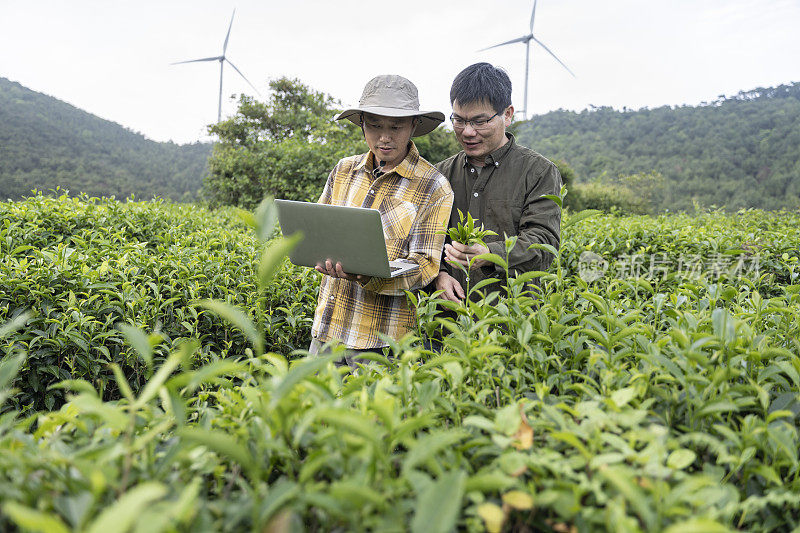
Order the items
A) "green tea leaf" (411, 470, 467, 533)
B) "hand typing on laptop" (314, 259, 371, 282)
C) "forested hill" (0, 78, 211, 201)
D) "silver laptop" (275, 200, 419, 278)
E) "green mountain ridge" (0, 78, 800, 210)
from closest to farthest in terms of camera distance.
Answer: "green tea leaf" (411, 470, 467, 533), "silver laptop" (275, 200, 419, 278), "hand typing on laptop" (314, 259, 371, 282), "forested hill" (0, 78, 211, 201), "green mountain ridge" (0, 78, 800, 210)

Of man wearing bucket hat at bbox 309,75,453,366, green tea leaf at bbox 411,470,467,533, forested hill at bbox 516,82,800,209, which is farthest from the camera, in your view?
forested hill at bbox 516,82,800,209

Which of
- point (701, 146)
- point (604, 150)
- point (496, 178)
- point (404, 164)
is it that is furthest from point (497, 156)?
point (701, 146)

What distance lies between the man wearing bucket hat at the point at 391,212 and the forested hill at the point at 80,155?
16310 mm

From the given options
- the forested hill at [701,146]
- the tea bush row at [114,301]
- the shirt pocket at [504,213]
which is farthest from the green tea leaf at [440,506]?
the forested hill at [701,146]

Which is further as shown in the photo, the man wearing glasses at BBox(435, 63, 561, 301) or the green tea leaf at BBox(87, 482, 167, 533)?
the man wearing glasses at BBox(435, 63, 561, 301)

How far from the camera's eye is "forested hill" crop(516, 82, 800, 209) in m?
27.6

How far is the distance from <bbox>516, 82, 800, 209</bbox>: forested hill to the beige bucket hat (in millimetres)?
28404

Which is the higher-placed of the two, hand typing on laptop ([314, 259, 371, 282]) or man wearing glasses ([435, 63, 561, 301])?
man wearing glasses ([435, 63, 561, 301])

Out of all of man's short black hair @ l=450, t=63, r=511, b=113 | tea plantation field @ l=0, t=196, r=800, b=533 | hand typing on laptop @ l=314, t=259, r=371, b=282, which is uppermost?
man's short black hair @ l=450, t=63, r=511, b=113

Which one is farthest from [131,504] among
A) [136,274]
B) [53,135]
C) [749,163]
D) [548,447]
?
[749,163]

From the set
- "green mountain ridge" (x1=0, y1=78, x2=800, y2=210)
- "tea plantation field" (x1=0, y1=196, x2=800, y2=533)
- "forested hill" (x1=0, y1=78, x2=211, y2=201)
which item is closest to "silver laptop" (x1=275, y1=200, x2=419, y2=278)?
"tea plantation field" (x1=0, y1=196, x2=800, y2=533)

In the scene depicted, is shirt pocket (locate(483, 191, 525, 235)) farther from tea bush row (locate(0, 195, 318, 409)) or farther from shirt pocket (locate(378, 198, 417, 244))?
tea bush row (locate(0, 195, 318, 409))

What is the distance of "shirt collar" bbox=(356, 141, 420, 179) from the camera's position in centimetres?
240

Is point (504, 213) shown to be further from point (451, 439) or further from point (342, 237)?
point (451, 439)
